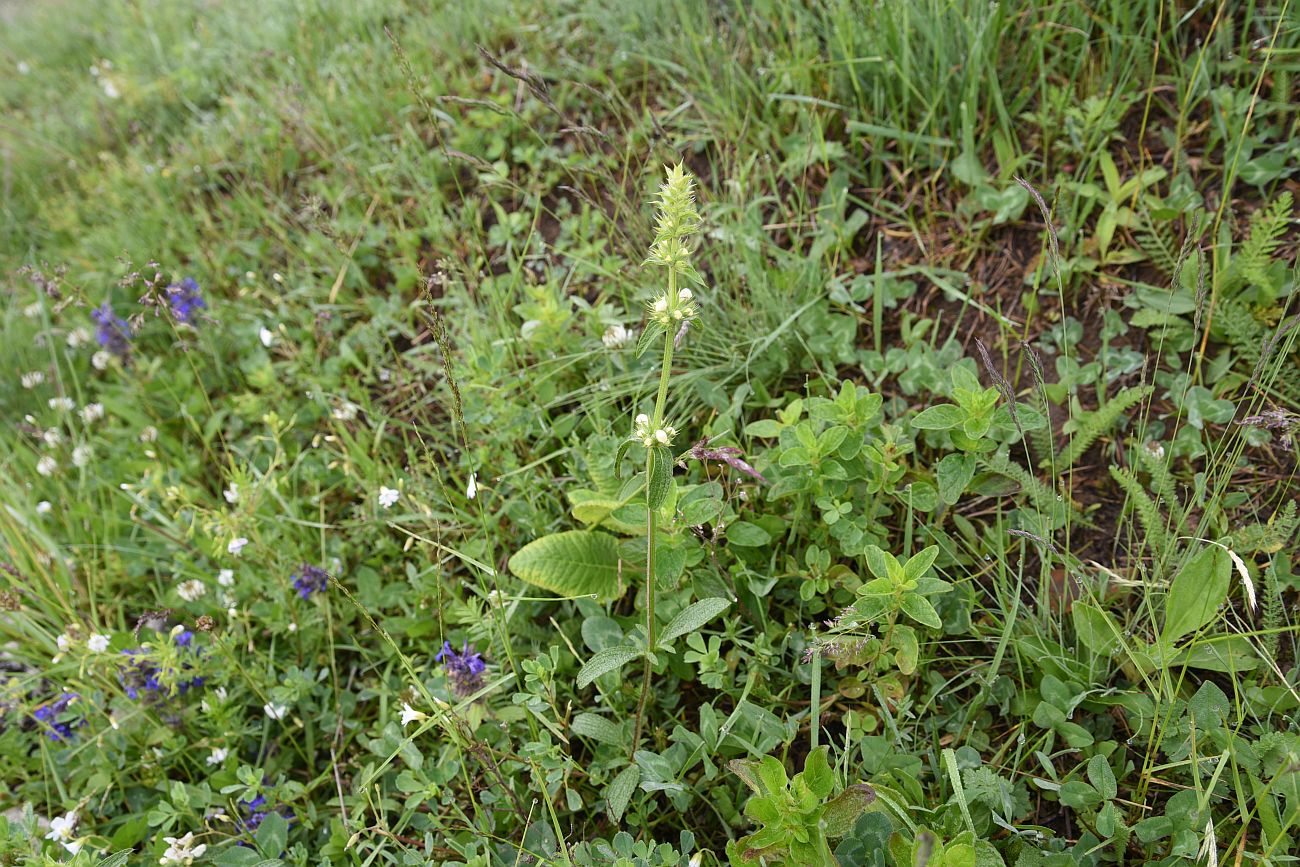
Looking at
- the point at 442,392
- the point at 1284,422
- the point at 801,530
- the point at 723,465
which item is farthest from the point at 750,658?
the point at 442,392

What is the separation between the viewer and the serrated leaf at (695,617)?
1.46m

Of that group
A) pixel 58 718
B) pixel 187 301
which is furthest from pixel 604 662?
pixel 187 301

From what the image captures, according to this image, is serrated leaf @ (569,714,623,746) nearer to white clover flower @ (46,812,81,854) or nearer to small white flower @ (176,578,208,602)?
white clover flower @ (46,812,81,854)

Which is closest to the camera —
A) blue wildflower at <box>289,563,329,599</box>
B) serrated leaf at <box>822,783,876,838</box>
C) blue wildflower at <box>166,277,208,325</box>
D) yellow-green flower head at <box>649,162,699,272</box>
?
yellow-green flower head at <box>649,162,699,272</box>

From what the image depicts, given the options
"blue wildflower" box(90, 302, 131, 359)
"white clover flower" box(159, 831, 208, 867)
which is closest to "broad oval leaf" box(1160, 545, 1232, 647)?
"white clover flower" box(159, 831, 208, 867)

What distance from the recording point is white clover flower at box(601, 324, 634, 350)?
223 centimetres

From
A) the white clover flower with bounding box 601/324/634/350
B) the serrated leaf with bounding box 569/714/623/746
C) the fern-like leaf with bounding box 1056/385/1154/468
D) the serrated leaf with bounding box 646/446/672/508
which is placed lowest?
the serrated leaf with bounding box 569/714/623/746

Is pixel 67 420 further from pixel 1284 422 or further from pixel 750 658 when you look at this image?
pixel 1284 422

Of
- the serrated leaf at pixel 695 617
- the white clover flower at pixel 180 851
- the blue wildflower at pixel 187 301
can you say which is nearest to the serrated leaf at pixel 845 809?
the serrated leaf at pixel 695 617

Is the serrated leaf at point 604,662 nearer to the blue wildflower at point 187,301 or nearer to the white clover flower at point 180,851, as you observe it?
the white clover flower at point 180,851

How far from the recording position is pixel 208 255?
316 cm

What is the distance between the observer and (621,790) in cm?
156

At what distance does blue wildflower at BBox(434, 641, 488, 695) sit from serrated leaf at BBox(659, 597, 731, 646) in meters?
0.48

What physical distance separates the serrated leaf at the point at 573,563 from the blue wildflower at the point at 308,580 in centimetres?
67
